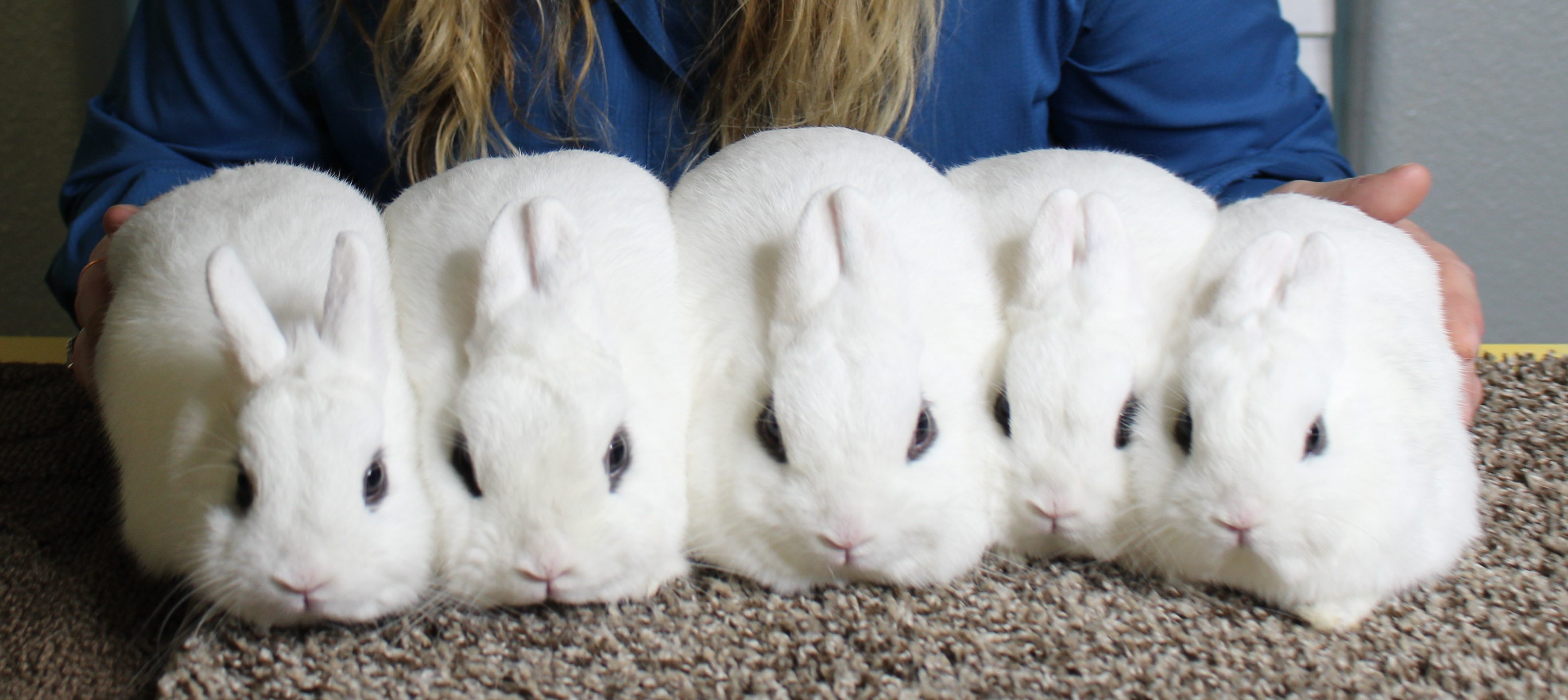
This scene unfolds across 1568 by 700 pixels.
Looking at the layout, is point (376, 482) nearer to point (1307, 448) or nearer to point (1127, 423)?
point (1127, 423)

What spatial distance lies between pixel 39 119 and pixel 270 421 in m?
3.69

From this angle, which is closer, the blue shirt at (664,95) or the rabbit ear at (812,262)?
the rabbit ear at (812,262)

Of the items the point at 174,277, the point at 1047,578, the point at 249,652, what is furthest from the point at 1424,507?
the point at 174,277

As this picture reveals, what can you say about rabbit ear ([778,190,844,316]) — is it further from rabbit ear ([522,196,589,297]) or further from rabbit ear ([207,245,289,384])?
rabbit ear ([207,245,289,384])

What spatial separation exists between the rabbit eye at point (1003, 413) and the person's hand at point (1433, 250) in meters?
0.84

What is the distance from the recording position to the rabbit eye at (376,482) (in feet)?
4.17

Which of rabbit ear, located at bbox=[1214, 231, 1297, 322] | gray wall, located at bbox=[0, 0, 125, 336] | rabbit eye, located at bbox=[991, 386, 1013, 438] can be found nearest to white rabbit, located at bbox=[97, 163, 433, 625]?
rabbit eye, located at bbox=[991, 386, 1013, 438]

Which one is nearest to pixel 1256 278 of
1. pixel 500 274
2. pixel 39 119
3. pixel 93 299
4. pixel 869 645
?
pixel 869 645

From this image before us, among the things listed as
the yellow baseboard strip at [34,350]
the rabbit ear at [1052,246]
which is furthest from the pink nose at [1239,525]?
the yellow baseboard strip at [34,350]

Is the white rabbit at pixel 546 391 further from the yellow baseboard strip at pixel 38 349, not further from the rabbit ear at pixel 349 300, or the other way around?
the yellow baseboard strip at pixel 38 349

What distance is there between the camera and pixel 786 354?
1383 millimetres

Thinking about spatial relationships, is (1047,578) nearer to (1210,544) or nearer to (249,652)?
(1210,544)

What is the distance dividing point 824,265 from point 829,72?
0.75 m

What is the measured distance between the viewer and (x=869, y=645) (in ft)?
4.25
